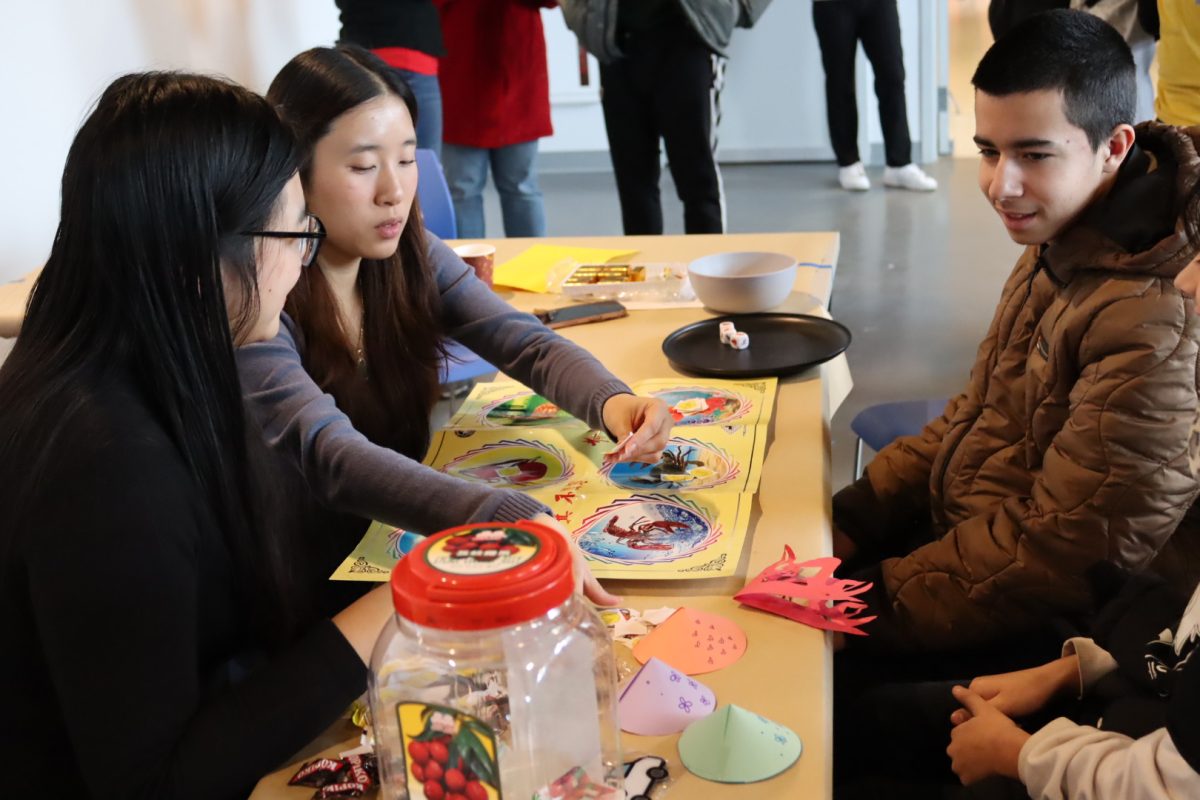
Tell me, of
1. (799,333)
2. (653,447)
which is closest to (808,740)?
(653,447)

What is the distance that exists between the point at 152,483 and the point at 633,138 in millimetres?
2773

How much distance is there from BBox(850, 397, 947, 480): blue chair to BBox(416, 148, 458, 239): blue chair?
105 cm

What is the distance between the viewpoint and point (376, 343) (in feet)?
5.08

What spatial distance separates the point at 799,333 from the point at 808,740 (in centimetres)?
97

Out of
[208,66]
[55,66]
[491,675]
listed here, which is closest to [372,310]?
[491,675]

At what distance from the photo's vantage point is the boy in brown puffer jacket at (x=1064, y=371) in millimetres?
1242

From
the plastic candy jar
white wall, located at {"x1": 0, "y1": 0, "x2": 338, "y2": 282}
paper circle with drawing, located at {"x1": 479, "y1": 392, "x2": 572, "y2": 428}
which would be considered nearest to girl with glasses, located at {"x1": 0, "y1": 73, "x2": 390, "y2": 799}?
the plastic candy jar

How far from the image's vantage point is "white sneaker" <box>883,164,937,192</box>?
543cm

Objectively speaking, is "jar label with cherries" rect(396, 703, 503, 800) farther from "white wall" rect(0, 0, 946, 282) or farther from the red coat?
the red coat

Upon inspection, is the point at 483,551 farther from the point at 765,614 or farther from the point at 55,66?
the point at 55,66

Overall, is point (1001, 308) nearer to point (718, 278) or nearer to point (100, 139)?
point (718, 278)

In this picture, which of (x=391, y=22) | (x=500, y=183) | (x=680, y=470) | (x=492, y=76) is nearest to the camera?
(x=680, y=470)

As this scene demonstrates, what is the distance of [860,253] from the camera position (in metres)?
4.58

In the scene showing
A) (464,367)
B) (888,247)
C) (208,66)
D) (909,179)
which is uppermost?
(208,66)
